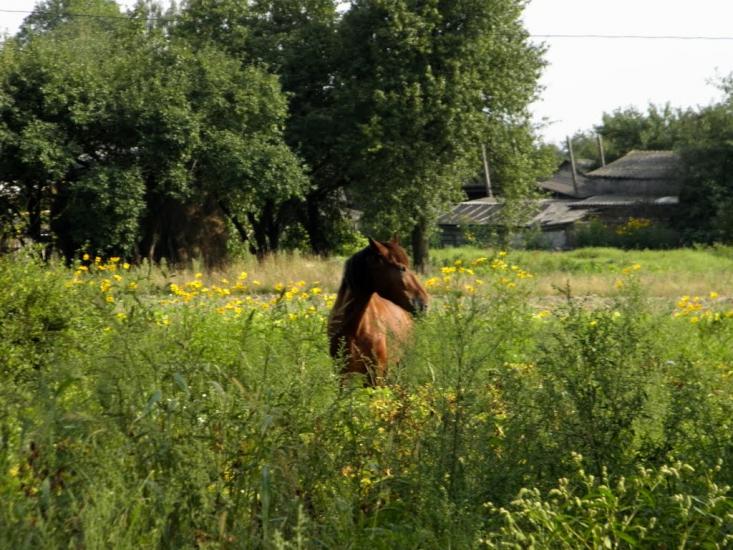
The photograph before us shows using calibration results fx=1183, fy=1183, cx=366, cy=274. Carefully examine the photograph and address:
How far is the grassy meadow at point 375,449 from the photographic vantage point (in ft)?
13.4

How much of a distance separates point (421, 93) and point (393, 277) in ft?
79.5

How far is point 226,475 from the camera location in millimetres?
4555

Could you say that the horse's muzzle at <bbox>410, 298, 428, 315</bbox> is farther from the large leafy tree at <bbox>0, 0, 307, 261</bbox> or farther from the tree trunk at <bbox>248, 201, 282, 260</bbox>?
the tree trunk at <bbox>248, 201, 282, 260</bbox>

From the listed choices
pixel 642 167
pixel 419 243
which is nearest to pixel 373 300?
pixel 419 243

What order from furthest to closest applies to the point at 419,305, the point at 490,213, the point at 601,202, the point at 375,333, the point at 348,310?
the point at 601,202 → the point at 490,213 → the point at 419,305 → the point at 348,310 → the point at 375,333

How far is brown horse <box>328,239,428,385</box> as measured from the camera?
889 centimetres

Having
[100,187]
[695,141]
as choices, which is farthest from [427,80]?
[695,141]

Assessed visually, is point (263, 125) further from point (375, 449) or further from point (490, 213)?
point (375, 449)

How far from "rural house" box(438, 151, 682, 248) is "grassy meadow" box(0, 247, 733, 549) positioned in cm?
4103

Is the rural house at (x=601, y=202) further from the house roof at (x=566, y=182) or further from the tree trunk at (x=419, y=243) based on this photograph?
the tree trunk at (x=419, y=243)

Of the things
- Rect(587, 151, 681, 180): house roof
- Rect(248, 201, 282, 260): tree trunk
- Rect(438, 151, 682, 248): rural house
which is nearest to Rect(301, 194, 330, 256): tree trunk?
Rect(248, 201, 282, 260): tree trunk

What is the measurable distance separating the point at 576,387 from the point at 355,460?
3.25 ft

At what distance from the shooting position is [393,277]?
925cm

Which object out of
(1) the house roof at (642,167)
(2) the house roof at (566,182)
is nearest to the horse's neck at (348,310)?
(1) the house roof at (642,167)
